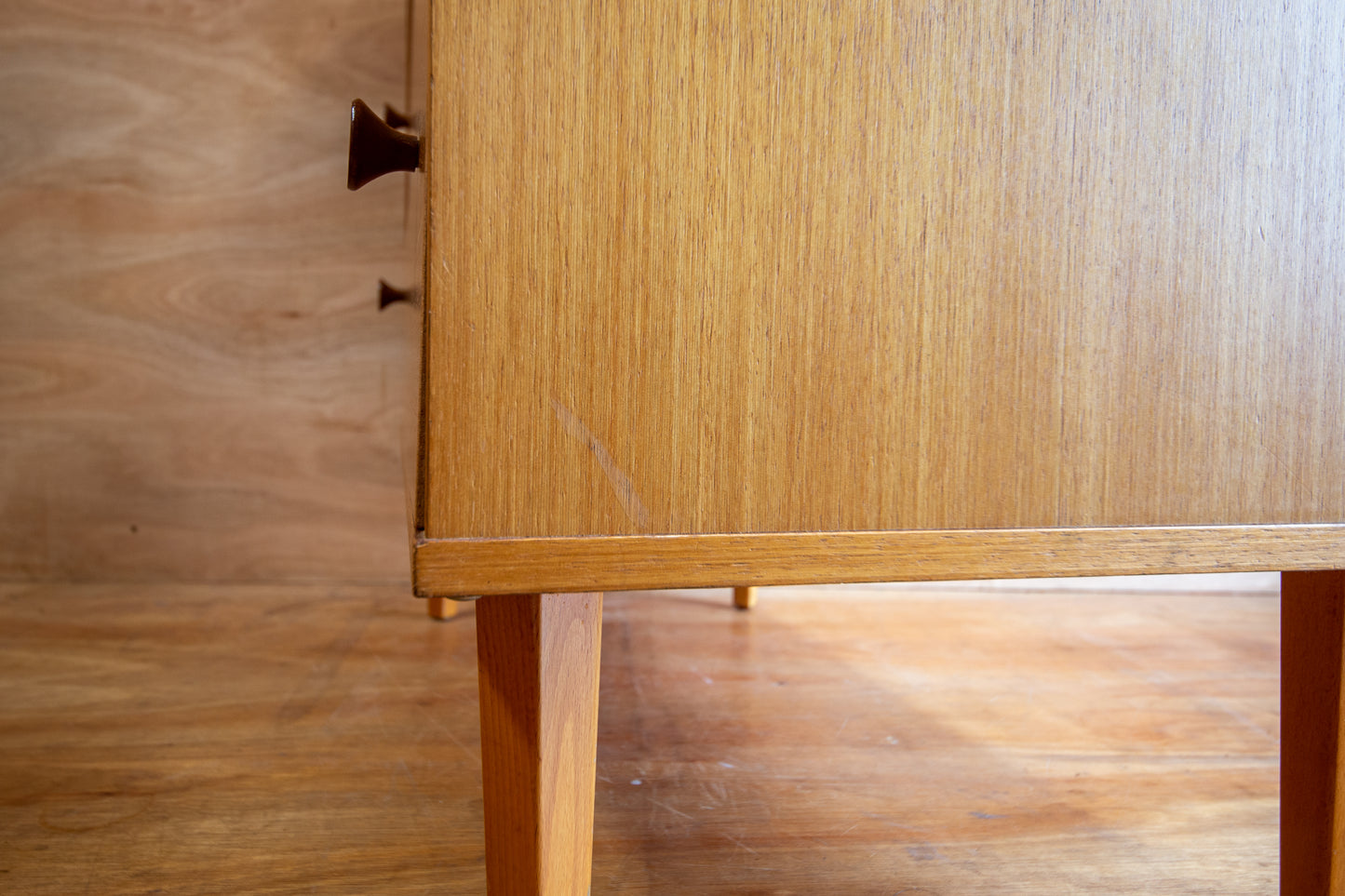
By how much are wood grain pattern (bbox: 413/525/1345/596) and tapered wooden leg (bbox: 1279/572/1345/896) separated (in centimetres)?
6

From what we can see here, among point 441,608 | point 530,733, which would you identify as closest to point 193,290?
point 441,608

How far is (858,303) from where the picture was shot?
1.04ft

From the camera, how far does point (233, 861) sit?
1.67 feet

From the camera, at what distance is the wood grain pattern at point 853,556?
299 mm

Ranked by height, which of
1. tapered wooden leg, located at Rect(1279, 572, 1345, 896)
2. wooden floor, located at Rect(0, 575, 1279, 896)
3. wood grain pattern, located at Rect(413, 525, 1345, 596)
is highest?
wood grain pattern, located at Rect(413, 525, 1345, 596)

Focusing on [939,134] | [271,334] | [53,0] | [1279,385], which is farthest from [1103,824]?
[53,0]

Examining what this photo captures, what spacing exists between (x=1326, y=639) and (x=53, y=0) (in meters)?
1.39

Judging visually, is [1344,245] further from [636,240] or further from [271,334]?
[271,334]

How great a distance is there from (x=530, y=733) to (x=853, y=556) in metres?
0.15

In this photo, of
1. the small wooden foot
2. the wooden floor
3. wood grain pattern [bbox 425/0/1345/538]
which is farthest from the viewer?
the small wooden foot

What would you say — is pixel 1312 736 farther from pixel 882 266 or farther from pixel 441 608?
pixel 441 608

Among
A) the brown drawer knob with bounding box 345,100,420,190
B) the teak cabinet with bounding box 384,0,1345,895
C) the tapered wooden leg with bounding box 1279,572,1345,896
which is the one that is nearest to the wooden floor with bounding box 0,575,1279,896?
the tapered wooden leg with bounding box 1279,572,1345,896

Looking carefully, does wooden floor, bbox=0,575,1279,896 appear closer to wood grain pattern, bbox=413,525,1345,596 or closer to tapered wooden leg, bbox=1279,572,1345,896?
tapered wooden leg, bbox=1279,572,1345,896

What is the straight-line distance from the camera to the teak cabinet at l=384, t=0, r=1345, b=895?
0.96ft
